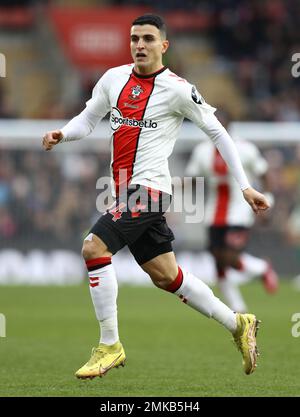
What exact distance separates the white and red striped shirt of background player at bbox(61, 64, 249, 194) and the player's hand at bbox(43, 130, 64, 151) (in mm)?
96

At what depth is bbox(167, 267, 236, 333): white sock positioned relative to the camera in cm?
782

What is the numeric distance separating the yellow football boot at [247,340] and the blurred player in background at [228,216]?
16.5 ft

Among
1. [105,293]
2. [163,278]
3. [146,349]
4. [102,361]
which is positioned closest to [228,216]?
[146,349]

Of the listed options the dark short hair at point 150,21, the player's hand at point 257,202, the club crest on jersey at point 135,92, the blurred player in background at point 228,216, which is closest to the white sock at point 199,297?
the player's hand at point 257,202

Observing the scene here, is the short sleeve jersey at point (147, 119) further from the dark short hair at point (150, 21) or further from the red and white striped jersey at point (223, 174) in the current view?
the red and white striped jersey at point (223, 174)

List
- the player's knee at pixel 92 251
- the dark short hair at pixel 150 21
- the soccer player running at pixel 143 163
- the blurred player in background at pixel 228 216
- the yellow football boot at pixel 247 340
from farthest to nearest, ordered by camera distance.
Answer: the blurred player in background at pixel 228 216
the yellow football boot at pixel 247 340
the dark short hair at pixel 150 21
the soccer player running at pixel 143 163
the player's knee at pixel 92 251

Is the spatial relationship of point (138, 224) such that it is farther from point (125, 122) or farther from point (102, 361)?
point (102, 361)

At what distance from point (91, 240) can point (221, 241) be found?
239 inches

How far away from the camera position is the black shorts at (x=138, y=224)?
7520mm

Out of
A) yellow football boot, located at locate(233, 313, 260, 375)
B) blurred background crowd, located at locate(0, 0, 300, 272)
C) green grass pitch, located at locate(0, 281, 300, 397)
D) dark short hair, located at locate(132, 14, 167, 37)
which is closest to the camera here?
green grass pitch, located at locate(0, 281, 300, 397)

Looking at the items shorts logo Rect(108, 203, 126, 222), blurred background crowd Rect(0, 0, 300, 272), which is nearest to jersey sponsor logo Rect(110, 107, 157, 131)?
shorts logo Rect(108, 203, 126, 222)

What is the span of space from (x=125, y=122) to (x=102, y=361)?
5.36 feet

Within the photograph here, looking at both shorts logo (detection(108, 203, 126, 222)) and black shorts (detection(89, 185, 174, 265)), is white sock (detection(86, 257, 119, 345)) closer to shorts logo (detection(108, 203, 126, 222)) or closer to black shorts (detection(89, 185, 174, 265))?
black shorts (detection(89, 185, 174, 265))

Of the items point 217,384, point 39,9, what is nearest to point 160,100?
point 217,384
